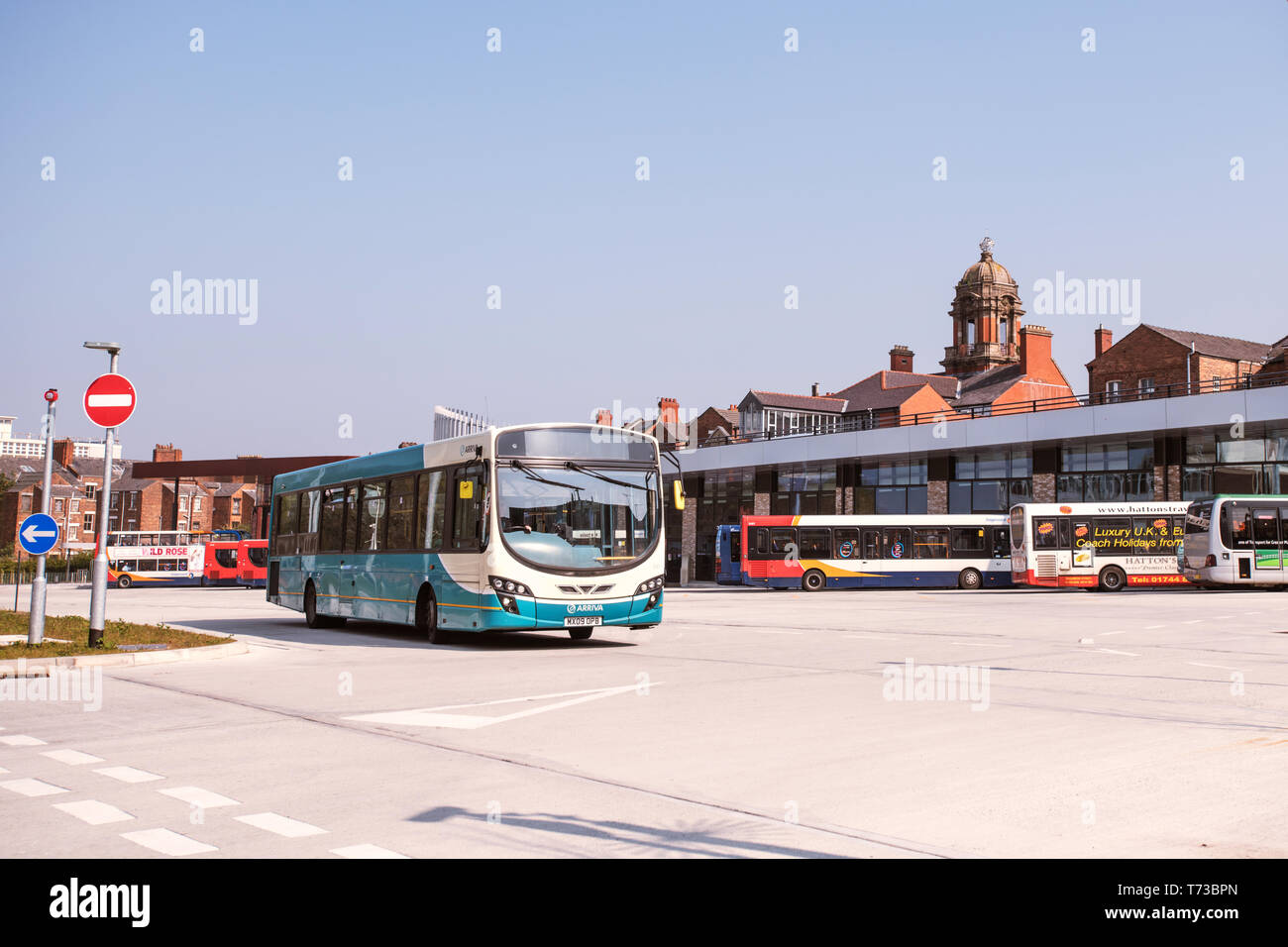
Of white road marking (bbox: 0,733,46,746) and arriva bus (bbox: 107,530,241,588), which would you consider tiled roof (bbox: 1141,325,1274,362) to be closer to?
arriva bus (bbox: 107,530,241,588)

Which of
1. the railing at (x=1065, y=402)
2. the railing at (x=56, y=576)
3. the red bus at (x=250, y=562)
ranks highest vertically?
the railing at (x=1065, y=402)

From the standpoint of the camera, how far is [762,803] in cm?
630

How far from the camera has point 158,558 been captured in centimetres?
6400

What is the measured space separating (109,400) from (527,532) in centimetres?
575

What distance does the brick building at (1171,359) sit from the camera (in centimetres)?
6034

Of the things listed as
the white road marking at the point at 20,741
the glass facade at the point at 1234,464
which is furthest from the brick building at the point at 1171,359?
the white road marking at the point at 20,741

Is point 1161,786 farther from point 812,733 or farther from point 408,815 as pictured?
point 408,815

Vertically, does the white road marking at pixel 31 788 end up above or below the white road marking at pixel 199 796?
below

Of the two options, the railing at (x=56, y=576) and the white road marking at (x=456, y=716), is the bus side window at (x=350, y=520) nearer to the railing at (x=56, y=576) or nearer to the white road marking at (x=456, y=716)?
the white road marking at (x=456, y=716)

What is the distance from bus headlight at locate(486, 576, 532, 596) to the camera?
16.2 meters

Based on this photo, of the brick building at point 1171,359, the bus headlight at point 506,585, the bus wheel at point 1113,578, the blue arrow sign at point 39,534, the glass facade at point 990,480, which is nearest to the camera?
the blue arrow sign at point 39,534

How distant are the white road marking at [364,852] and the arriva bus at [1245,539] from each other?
1471 inches

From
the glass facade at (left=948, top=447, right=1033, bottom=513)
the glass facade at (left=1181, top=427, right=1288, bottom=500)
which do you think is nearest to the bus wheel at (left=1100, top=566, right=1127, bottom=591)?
the glass facade at (left=1181, top=427, right=1288, bottom=500)
